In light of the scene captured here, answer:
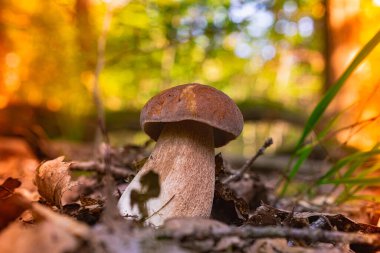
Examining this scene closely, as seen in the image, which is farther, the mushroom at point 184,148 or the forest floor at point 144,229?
the mushroom at point 184,148

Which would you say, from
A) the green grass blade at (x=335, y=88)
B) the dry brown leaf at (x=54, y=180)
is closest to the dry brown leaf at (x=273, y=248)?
the dry brown leaf at (x=54, y=180)

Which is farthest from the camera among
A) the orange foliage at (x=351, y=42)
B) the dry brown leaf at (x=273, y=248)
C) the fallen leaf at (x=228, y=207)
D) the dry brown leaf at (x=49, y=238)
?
the orange foliage at (x=351, y=42)

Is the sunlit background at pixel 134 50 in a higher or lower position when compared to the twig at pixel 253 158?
higher

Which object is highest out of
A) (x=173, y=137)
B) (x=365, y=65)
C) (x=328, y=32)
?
(x=328, y=32)

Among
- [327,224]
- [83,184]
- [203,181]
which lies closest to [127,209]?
[203,181]

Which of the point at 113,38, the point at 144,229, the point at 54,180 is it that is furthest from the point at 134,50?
the point at 144,229

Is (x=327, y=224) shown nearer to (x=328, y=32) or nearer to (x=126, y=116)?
(x=328, y=32)

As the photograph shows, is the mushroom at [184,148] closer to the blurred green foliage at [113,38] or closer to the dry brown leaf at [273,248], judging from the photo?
the dry brown leaf at [273,248]

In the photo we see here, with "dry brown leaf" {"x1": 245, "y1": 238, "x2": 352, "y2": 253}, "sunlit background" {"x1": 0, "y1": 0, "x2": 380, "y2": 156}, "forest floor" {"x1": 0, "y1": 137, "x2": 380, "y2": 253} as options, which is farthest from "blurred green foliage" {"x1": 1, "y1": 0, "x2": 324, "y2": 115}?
"dry brown leaf" {"x1": 245, "y1": 238, "x2": 352, "y2": 253}
